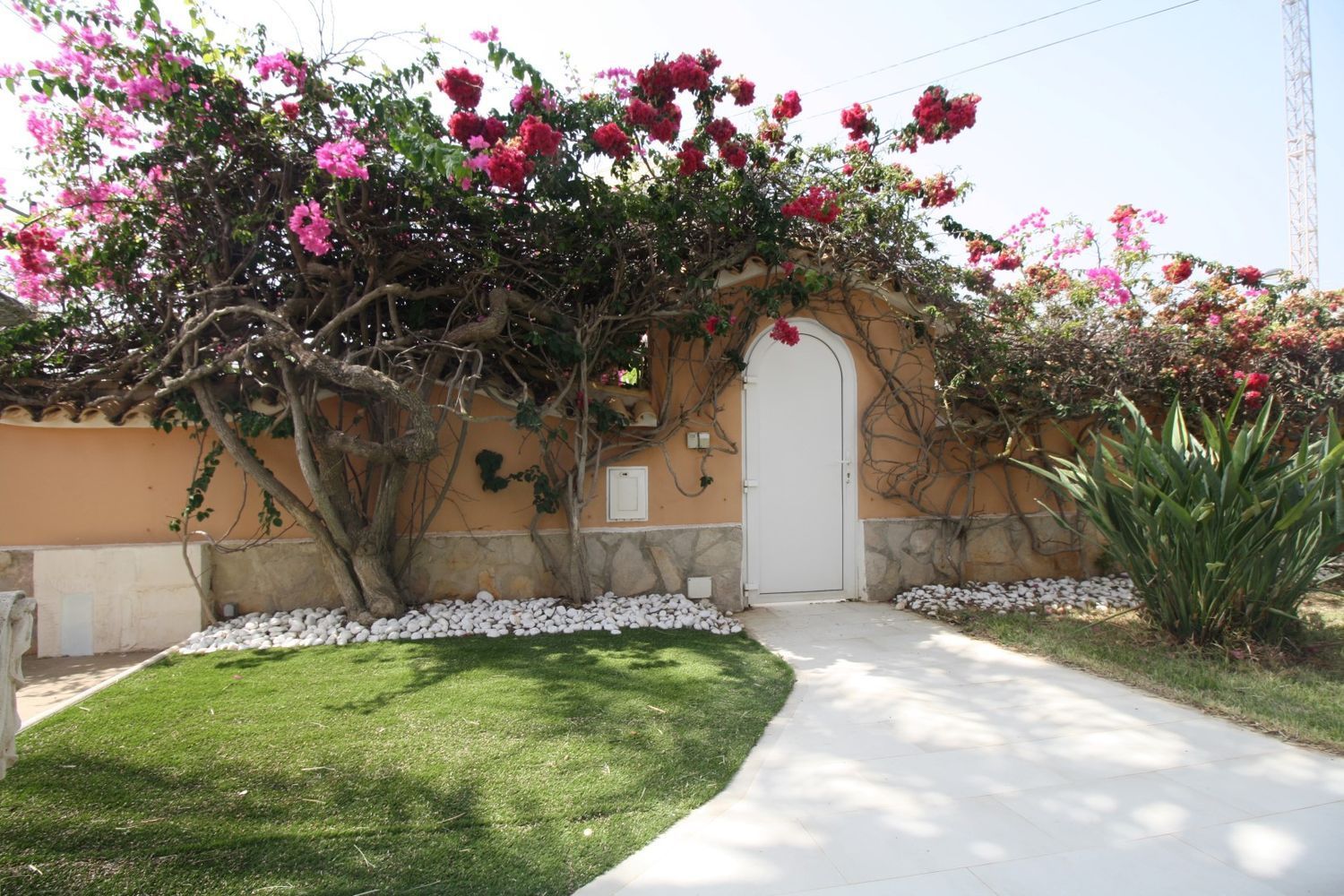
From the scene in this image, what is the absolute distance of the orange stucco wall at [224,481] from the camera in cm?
500

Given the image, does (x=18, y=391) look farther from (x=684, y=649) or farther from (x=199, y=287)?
(x=684, y=649)

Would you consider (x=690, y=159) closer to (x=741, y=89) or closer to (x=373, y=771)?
(x=741, y=89)

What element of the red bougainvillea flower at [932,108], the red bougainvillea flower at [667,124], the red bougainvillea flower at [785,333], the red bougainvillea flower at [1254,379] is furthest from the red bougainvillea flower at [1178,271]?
the red bougainvillea flower at [667,124]

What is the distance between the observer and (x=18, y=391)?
16.2 feet

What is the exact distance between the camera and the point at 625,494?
19.3ft

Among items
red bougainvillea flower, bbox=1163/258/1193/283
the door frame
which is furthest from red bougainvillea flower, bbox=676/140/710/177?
red bougainvillea flower, bbox=1163/258/1193/283

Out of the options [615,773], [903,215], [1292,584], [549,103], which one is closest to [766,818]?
[615,773]

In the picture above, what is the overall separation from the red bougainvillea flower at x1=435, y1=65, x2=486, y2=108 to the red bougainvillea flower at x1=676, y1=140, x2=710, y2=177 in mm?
1440

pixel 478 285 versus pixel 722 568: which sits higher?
pixel 478 285

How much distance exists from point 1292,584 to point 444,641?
542 cm

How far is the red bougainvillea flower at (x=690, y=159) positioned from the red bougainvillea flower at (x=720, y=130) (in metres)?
0.23

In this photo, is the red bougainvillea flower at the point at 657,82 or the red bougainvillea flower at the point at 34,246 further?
the red bougainvillea flower at the point at 657,82

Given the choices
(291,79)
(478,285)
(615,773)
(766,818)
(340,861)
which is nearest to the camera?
(340,861)

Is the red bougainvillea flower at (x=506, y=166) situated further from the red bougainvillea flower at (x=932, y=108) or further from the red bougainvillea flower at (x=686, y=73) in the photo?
the red bougainvillea flower at (x=932, y=108)
